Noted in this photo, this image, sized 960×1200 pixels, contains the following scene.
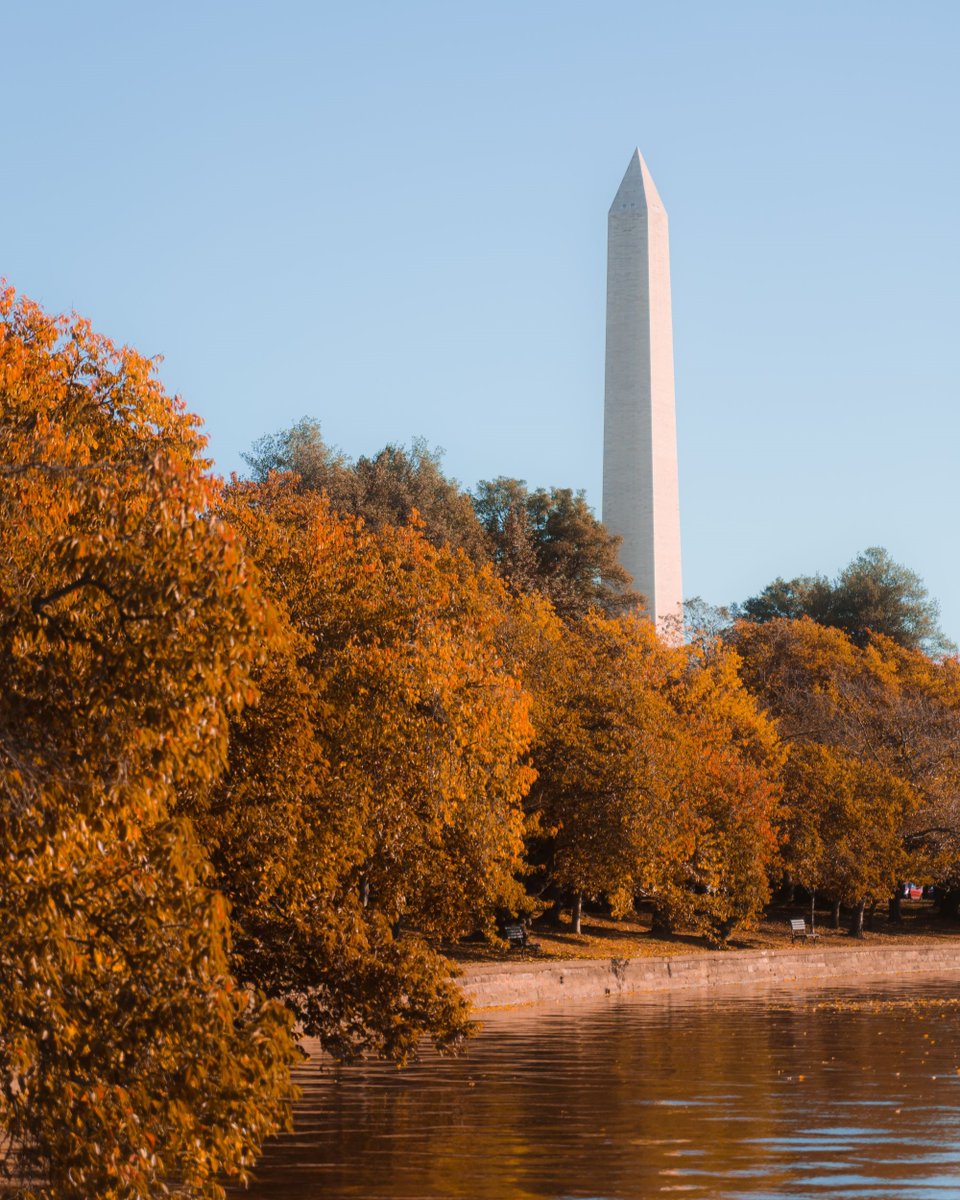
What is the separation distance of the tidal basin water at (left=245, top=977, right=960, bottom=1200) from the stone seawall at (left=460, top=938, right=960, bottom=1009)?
→ 4.48 metres

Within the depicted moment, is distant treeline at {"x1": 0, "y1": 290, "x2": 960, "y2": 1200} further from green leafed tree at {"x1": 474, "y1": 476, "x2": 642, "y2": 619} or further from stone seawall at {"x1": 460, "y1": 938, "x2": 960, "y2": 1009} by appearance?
green leafed tree at {"x1": 474, "y1": 476, "x2": 642, "y2": 619}

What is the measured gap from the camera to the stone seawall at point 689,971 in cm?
3259

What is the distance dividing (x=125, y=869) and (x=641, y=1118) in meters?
9.02

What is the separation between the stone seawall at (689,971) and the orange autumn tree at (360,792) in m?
4.01

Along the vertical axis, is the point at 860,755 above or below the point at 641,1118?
above

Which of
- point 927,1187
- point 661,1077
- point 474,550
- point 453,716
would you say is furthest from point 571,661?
A: point 927,1187

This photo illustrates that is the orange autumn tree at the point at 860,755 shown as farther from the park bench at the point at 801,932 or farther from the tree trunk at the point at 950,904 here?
the tree trunk at the point at 950,904

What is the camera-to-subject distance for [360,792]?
19.0 metres

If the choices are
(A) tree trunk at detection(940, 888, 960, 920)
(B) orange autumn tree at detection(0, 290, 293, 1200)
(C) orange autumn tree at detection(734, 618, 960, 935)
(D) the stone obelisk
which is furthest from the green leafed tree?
(B) orange autumn tree at detection(0, 290, 293, 1200)

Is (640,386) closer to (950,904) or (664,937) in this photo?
(664,937)

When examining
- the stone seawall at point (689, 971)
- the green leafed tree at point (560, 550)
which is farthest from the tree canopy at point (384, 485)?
the stone seawall at point (689, 971)

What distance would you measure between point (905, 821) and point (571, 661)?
17.7m

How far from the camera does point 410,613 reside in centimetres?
2241

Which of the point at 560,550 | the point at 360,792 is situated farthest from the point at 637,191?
the point at 360,792
